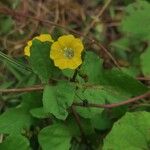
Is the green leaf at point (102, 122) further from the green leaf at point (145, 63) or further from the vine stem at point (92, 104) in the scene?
the green leaf at point (145, 63)

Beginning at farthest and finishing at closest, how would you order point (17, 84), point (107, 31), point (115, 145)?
point (107, 31)
point (17, 84)
point (115, 145)

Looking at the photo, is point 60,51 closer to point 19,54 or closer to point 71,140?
point 71,140

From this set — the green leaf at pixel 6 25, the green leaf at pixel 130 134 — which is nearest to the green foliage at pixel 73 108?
the green leaf at pixel 130 134

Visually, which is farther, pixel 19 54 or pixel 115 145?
pixel 19 54

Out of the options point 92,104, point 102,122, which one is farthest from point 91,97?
point 102,122

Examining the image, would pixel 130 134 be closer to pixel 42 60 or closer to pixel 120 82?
pixel 120 82

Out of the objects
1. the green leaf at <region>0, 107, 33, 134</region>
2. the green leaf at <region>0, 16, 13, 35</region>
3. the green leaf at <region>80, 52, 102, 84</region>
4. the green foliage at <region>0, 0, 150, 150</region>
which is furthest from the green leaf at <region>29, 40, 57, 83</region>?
the green leaf at <region>0, 16, 13, 35</region>

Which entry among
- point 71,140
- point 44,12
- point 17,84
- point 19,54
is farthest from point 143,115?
point 44,12
